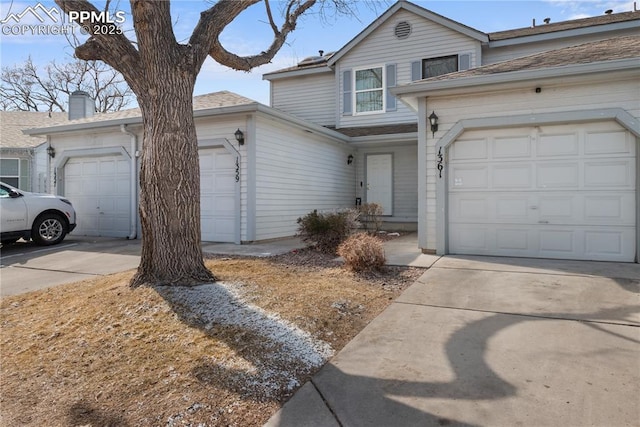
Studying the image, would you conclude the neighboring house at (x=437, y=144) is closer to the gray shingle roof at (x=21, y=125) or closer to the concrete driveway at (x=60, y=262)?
the concrete driveway at (x=60, y=262)

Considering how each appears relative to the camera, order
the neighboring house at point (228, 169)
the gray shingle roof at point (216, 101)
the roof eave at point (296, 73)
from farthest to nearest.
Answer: the roof eave at point (296, 73)
the gray shingle roof at point (216, 101)
the neighboring house at point (228, 169)

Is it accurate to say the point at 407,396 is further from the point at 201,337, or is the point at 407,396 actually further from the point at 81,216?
the point at 81,216

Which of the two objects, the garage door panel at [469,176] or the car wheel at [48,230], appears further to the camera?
the car wheel at [48,230]

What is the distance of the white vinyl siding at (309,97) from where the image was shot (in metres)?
14.0

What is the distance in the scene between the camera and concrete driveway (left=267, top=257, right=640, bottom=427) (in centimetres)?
225

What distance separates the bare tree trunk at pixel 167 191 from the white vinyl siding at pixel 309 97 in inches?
381

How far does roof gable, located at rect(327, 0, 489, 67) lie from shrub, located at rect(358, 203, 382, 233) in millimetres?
5548

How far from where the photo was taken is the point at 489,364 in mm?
2832

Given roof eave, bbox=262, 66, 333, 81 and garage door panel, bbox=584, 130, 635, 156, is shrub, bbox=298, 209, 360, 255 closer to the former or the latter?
garage door panel, bbox=584, 130, 635, 156

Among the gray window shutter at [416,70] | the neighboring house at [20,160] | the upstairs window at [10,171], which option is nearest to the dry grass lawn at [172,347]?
the gray window shutter at [416,70]

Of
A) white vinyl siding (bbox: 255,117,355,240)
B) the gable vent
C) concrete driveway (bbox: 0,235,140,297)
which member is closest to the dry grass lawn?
concrete driveway (bbox: 0,235,140,297)

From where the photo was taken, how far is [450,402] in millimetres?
2361

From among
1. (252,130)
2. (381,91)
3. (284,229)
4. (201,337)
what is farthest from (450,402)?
(381,91)

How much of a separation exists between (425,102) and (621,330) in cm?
481
